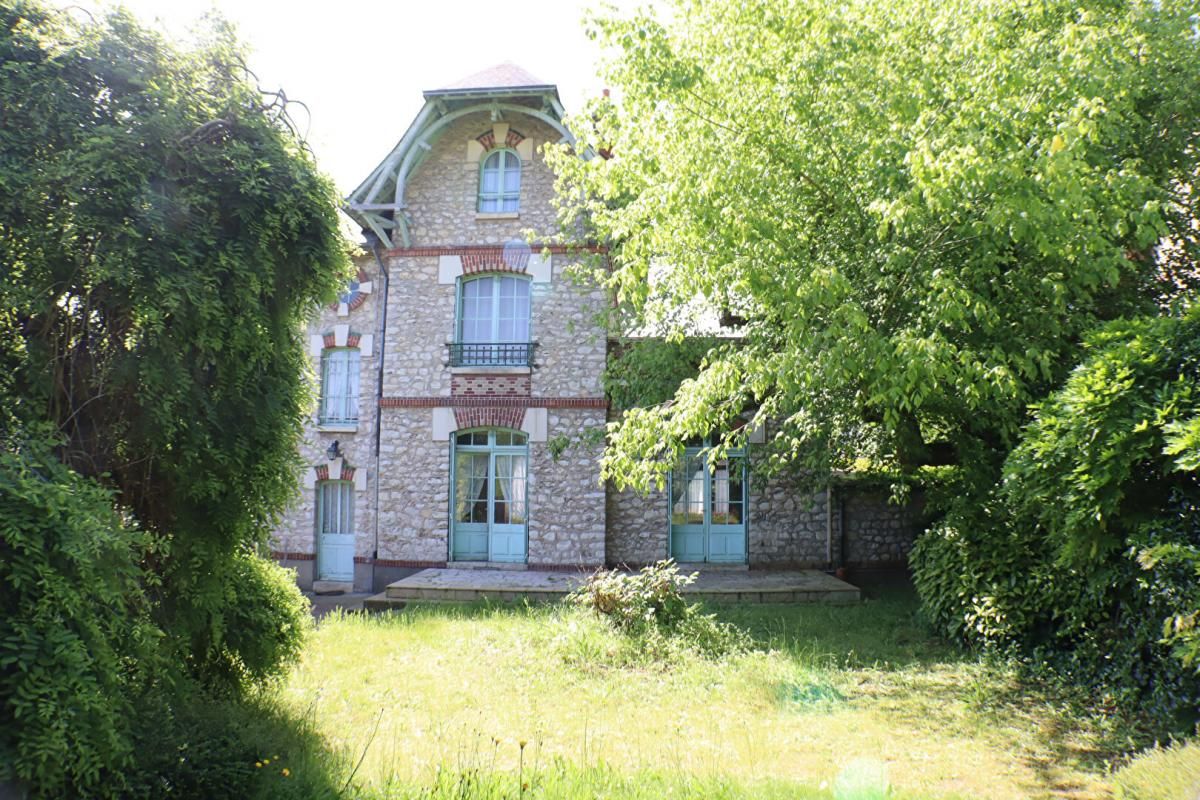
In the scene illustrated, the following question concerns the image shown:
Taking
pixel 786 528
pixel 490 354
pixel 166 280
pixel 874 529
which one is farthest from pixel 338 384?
pixel 166 280

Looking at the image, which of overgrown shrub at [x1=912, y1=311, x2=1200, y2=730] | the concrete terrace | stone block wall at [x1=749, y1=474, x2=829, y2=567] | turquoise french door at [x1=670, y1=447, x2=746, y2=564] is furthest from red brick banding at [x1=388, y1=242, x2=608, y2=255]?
overgrown shrub at [x1=912, y1=311, x2=1200, y2=730]

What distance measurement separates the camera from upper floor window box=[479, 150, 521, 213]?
489 inches

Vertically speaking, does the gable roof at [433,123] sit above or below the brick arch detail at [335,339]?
above

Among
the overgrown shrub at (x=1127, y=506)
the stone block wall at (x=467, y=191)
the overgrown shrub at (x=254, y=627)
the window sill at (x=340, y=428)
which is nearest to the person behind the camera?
the overgrown shrub at (x=1127, y=506)

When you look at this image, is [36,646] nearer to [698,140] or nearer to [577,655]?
[577,655]

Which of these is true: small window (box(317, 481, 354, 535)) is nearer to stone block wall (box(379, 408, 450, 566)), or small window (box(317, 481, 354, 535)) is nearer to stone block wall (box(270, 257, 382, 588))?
stone block wall (box(270, 257, 382, 588))

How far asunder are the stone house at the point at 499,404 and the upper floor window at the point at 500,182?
3 cm

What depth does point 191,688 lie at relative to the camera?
4.59 m

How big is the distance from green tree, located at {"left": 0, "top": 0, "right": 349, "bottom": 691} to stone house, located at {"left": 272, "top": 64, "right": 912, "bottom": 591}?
691 cm

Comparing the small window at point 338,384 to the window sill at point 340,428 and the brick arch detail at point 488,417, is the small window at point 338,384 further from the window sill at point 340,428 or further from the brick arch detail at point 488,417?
the brick arch detail at point 488,417

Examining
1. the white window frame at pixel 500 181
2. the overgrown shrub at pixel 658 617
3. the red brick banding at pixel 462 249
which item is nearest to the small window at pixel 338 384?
the red brick banding at pixel 462 249

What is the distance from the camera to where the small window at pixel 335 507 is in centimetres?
1313

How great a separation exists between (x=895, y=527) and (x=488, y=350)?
707 cm

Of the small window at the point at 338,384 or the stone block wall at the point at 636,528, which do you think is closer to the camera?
the stone block wall at the point at 636,528
